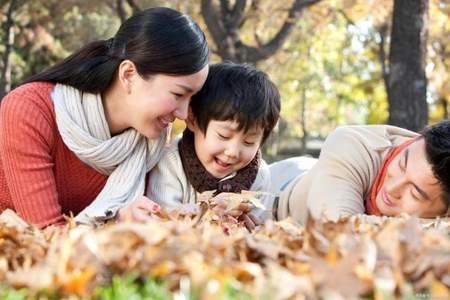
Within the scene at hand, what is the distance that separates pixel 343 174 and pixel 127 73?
1009 mm

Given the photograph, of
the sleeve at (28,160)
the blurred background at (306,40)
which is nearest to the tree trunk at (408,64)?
the blurred background at (306,40)

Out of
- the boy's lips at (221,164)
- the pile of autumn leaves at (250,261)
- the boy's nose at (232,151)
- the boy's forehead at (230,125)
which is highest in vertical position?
the pile of autumn leaves at (250,261)

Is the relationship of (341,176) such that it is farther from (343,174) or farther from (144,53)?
(144,53)

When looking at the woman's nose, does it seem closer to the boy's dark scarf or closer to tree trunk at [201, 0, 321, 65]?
the boy's dark scarf

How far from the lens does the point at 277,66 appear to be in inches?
936

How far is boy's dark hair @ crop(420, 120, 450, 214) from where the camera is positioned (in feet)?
9.96

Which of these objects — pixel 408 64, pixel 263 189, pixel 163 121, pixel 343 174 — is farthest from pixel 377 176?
pixel 408 64

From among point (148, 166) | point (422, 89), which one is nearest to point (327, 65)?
point (422, 89)

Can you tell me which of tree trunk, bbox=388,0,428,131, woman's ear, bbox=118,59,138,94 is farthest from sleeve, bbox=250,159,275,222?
tree trunk, bbox=388,0,428,131

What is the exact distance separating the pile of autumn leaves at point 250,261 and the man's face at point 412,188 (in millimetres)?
1431

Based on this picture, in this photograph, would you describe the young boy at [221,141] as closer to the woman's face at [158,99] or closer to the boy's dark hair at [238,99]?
the boy's dark hair at [238,99]

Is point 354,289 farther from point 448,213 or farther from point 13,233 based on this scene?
point 448,213

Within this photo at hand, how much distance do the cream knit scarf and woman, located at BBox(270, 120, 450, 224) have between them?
0.73 metres

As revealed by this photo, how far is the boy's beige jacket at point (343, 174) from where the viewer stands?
3.19 metres
